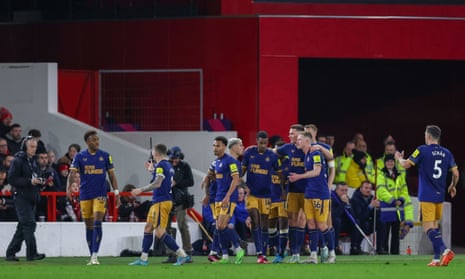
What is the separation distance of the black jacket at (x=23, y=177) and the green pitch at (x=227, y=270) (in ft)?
3.84

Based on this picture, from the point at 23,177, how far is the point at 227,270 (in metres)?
4.67

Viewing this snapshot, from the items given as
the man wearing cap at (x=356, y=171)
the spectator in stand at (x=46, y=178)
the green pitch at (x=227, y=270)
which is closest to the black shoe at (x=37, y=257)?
the green pitch at (x=227, y=270)

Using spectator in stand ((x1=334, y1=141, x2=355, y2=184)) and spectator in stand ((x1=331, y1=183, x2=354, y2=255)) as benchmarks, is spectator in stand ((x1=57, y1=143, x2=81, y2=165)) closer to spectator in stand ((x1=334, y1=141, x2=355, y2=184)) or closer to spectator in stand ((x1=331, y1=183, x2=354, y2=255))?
spectator in stand ((x1=331, y1=183, x2=354, y2=255))

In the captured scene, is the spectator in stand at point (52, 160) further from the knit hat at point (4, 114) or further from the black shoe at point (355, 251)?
the black shoe at point (355, 251)

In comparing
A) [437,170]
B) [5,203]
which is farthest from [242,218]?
[437,170]

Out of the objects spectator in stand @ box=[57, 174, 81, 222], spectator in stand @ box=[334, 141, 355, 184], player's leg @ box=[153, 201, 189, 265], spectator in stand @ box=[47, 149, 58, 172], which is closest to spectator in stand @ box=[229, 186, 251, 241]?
spectator in stand @ box=[57, 174, 81, 222]

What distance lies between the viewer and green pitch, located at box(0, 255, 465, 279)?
19375 millimetres

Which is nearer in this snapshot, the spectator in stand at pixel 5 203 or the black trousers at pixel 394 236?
the spectator in stand at pixel 5 203

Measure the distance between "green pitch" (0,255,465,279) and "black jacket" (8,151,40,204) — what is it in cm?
117

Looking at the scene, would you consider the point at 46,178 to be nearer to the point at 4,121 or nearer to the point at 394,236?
the point at 4,121

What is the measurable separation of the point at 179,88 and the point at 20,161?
9.28 meters

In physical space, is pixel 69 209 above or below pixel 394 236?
above

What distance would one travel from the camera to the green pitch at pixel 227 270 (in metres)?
19.4

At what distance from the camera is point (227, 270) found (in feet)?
68.0
